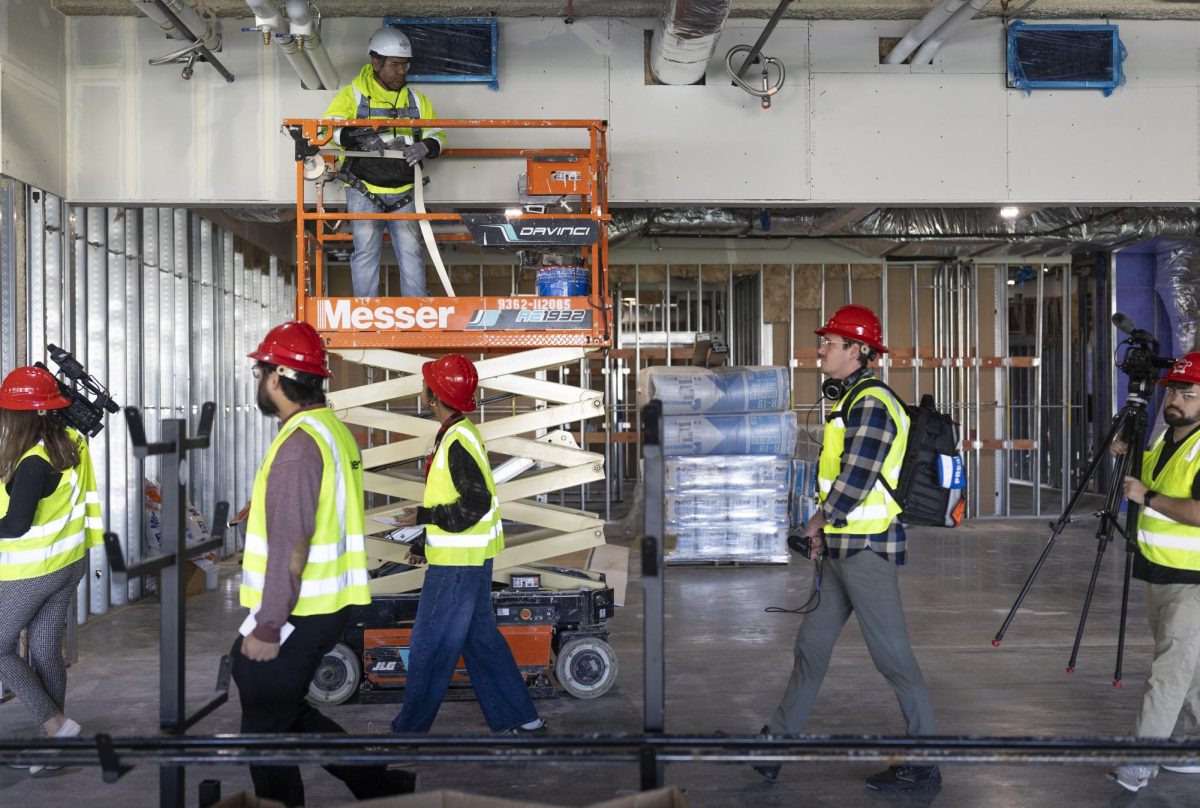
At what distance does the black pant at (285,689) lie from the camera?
3654 millimetres

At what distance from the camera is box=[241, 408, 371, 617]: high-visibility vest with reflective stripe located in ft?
12.1

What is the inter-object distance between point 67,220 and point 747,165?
16.7 feet

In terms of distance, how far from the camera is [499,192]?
26.8 ft

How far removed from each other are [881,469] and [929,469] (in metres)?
0.25

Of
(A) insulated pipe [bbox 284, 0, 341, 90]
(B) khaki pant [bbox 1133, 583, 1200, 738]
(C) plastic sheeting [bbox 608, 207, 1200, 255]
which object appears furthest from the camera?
(C) plastic sheeting [bbox 608, 207, 1200, 255]

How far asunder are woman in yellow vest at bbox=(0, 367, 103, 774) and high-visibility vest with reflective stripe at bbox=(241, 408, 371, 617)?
1859 millimetres

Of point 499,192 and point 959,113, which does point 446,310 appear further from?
point 959,113

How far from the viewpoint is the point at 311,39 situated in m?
7.28

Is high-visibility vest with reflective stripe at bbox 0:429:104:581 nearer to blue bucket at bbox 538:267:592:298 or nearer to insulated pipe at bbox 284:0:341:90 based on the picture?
blue bucket at bbox 538:267:592:298

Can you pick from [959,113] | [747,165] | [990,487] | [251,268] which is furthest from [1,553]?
[990,487]

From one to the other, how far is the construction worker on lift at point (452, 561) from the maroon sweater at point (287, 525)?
4.69 ft

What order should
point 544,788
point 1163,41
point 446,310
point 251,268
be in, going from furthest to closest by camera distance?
point 251,268, point 1163,41, point 446,310, point 544,788

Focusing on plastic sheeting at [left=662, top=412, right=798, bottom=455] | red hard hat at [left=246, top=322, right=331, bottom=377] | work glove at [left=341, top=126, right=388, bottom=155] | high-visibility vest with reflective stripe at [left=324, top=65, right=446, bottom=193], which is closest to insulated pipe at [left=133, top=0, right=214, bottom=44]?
high-visibility vest with reflective stripe at [left=324, top=65, right=446, bottom=193]

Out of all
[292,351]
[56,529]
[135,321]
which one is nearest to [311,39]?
[135,321]
